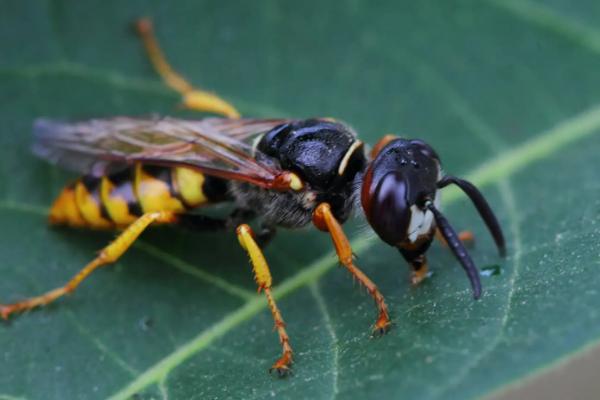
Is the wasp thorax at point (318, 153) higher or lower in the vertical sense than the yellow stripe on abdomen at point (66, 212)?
higher

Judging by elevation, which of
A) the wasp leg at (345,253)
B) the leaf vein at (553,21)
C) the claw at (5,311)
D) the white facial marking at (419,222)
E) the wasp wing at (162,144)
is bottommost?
the claw at (5,311)

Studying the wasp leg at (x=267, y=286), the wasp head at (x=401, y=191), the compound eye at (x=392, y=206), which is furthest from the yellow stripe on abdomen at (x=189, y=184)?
the compound eye at (x=392, y=206)

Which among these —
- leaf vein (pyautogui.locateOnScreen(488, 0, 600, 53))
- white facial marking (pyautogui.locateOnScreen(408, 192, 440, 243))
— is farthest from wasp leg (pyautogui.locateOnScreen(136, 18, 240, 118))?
leaf vein (pyautogui.locateOnScreen(488, 0, 600, 53))

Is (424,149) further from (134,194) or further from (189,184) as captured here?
(134,194)

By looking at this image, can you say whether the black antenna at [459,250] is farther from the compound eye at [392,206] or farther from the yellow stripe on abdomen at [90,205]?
the yellow stripe on abdomen at [90,205]

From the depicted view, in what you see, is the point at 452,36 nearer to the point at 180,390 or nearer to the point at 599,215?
the point at 599,215

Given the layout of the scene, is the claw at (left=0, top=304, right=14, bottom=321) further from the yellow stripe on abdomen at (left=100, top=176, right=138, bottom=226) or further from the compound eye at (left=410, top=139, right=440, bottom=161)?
the compound eye at (left=410, top=139, right=440, bottom=161)

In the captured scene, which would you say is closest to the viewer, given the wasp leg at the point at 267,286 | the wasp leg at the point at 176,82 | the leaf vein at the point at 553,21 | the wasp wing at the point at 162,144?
the wasp leg at the point at 267,286

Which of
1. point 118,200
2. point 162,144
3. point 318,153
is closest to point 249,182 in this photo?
point 318,153
